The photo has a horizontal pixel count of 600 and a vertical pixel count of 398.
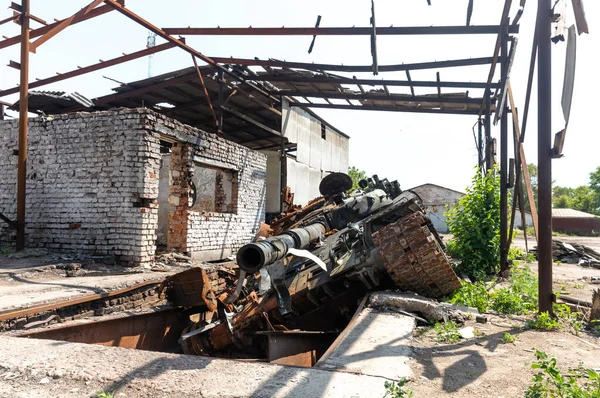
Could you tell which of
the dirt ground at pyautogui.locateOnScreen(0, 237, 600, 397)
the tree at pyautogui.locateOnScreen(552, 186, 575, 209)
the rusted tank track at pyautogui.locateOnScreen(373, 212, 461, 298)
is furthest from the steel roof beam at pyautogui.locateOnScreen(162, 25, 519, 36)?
the tree at pyautogui.locateOnScreen(552, 186, 575, 209)

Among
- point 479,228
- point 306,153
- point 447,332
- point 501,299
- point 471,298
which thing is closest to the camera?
point 447,332

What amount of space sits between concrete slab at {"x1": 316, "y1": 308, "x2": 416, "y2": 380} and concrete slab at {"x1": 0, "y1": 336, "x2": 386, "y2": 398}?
0.72 feet

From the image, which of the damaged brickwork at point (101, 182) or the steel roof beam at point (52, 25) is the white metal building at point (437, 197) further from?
the steel roof beam at point (52, 25)

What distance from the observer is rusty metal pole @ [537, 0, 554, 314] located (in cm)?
434

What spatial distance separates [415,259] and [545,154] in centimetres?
184

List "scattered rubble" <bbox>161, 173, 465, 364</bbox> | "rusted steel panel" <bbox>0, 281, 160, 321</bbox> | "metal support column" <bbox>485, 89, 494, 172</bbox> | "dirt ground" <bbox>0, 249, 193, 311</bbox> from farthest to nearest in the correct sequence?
"metal support column" <bbox>485, 89, 494, 172</bbox>
"dirt ground" <bbox>0, 249, 193, 311</bbox>
"scattered rubble" <bbox>161, 173, 465, 364</bbox>
"rusted steel panel" <bbox>0, 281, 160, 321</bbox>

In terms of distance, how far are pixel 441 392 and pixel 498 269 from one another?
6.54 meters

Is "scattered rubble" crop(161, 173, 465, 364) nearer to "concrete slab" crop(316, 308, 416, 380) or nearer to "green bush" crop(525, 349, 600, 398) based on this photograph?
"concrete slab" crop(316, 308, 416, 380)

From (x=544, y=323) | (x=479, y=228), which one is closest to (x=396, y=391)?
(x=544, y=323)

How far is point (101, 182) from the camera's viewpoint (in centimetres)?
804

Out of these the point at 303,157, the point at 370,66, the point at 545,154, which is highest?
the point at 370,66

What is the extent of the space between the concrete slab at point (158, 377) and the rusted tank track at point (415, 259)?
2599mm

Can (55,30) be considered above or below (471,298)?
above

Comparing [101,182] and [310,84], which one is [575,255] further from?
[101,182]
